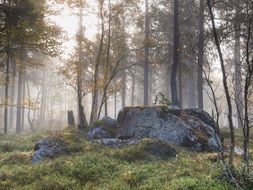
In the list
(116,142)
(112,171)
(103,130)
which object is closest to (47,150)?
(116,142)

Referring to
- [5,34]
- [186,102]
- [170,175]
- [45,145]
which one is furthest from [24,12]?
[186,102]

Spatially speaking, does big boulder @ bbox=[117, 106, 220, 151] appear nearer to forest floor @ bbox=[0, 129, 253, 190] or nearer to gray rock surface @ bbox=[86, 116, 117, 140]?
gray rock surface @ bbox=[86, 116, 117, 140]

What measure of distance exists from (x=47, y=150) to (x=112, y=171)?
3.67 m

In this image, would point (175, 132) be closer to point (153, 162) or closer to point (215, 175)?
point (153, 162)

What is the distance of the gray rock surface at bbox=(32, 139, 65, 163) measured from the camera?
1500 cm

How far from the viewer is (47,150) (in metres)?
15.3

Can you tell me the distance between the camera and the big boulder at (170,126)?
17.4 m

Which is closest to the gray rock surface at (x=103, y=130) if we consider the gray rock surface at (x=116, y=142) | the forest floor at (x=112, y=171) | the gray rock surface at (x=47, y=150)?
the gray rock surface at (x=116, y=142)

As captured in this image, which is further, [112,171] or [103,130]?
[103,130]

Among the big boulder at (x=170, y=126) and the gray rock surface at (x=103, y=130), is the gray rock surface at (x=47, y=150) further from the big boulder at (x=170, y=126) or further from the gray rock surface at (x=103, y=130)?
the big boulder at (x=170, y=126)

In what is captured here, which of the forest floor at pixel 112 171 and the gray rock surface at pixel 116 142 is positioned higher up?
the gray rock surface at pixel 116 142

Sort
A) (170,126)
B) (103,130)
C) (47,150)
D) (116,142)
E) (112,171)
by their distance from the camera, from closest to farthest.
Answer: (112,171) → (47,150) → (116,142) → (170,126) → (103,130)

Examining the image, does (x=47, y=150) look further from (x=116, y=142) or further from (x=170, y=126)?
(x=170, y=126)

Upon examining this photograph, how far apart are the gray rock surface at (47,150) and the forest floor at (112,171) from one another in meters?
0.32
